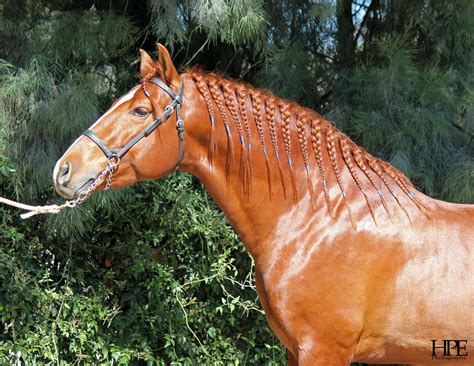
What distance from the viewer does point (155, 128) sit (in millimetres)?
2217

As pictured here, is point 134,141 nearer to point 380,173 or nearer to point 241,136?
point 241,136

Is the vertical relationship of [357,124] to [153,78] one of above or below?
below

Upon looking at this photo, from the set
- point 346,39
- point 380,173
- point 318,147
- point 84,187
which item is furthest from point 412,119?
point 84,187

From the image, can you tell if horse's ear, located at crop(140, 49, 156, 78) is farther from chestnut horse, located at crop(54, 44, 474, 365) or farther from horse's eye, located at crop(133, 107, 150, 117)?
horse's eye, located at crop(133, 107, 150, 117)

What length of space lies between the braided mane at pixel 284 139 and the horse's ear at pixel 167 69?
98mm

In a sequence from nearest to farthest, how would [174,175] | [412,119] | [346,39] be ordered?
[412,119]
[174,175]
[346,39]

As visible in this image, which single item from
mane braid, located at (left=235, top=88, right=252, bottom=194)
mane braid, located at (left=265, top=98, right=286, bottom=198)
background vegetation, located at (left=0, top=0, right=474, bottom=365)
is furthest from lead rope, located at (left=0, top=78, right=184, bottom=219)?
background vegetation, located at (left=0, top=0, right=474, bottom=365)

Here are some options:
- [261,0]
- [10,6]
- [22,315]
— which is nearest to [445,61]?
[261,0]

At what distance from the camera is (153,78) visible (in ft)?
7.47

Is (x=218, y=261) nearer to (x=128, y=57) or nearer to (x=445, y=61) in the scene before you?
(x=128, y=57)

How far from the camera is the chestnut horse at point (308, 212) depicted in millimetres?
2166

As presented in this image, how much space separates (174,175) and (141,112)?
5.26 feet

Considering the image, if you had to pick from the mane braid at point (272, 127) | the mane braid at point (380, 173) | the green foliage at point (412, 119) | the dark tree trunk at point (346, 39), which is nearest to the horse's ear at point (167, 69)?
the mane braid at point (272, 127)

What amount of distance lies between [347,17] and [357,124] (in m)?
0.88
